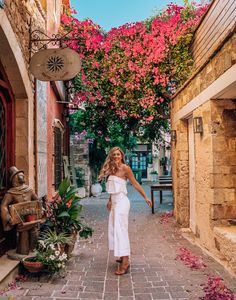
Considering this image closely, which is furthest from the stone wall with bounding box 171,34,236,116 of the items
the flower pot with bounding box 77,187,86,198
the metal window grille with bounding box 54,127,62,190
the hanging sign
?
the flower pot with bounding box 77,187,86,198

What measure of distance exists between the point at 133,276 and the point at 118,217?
72 centimetres

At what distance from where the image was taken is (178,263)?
4.60 meters

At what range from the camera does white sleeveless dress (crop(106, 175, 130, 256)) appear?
13.8 ft

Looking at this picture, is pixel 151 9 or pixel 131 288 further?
pixel 151 9

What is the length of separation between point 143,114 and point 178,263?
17.5 ft

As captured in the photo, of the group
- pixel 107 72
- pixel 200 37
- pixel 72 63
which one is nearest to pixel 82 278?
pixel 72 63

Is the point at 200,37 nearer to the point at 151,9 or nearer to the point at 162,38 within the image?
the point at 162,38

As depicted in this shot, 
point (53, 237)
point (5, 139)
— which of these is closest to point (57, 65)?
point (5, 139)

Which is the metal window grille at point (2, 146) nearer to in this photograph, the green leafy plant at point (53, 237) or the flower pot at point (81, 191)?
the green leafy plant at point (53, 237)

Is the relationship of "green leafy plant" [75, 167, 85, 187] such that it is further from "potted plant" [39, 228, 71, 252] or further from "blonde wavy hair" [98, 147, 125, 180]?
"blonde wavy hair" [98, 147, 125, 180]

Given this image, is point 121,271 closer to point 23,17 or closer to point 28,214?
point 28,214

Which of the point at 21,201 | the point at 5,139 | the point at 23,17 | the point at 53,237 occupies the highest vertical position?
the point at 23,17

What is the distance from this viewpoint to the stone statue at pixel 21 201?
13.2 feet

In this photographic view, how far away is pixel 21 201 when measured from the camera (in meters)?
4.09
